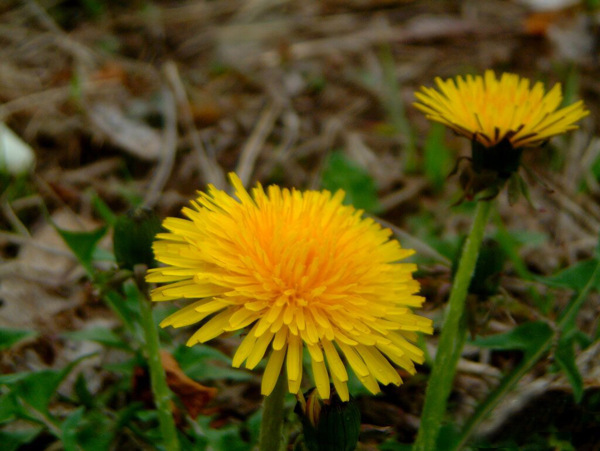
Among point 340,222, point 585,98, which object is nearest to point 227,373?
point 340,222

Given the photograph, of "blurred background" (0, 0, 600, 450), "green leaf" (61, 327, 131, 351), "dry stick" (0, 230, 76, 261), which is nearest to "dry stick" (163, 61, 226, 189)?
"blurred background" (0, 0, 600, 450)

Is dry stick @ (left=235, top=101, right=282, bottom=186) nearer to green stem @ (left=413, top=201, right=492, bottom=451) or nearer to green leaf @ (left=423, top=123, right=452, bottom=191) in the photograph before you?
green leaf @ (left=423, top=123, right=452, bottom=191)

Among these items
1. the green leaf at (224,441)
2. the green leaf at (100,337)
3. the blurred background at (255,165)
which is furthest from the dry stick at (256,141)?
the green leaf at (224,441)

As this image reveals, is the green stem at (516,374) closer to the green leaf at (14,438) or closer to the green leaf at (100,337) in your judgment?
the green leaf at (100,337)

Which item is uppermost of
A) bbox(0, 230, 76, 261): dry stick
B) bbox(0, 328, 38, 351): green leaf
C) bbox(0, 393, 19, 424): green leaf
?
bbox(0, 230, 76, 261): dry stick

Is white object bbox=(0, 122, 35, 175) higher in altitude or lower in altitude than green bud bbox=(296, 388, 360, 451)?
higher

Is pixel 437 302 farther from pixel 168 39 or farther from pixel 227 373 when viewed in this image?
pixel 168 39
